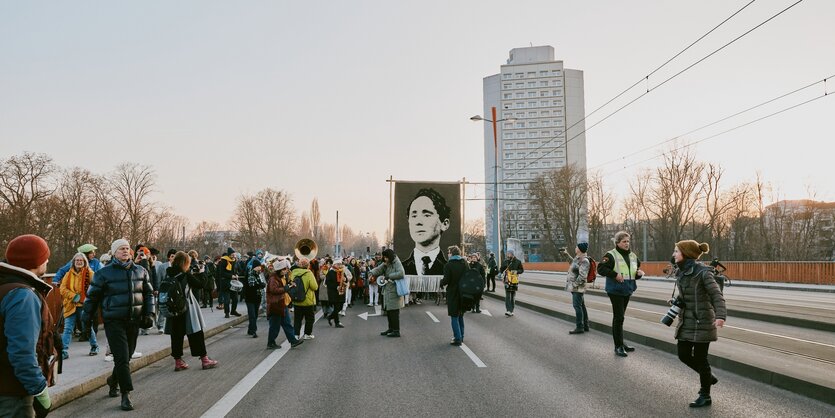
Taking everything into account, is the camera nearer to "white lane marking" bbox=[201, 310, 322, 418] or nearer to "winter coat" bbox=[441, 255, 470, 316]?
"winter coat" bbox=[441, 255, 470, 316]

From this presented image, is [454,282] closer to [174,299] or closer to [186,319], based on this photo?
[186,319]

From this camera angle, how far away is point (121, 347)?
21.2ft

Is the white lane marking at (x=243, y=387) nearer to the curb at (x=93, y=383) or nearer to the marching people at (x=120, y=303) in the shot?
the marching people at (x=120, y=303)

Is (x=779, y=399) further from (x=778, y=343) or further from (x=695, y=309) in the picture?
(x=778, y=343)

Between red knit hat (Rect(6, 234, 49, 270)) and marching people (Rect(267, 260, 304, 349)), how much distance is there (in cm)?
716

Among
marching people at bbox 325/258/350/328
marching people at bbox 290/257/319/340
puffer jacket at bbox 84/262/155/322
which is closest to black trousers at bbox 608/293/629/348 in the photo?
marching people at bbox 290/257/319/340

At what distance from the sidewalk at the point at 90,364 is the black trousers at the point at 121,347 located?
0.62 m

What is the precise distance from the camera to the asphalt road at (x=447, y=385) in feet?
19.4

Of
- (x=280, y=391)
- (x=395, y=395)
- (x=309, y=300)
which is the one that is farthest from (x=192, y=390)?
(x=309, y=300)

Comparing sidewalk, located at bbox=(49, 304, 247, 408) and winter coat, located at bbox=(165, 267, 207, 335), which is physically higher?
winter coat, located at bbox=(165, 267, 207, 335)

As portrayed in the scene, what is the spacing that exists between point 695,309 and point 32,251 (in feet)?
20.5

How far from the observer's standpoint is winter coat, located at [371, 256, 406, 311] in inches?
481

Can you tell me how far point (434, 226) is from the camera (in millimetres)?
19375

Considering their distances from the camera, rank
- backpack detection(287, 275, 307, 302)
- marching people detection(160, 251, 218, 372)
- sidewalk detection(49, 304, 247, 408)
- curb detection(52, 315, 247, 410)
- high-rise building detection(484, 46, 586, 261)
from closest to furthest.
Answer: curb detection(52, 315, 247, 410) → sidewalk detection(49, 304, 247, 408) → marching people detection(160, 251, 218, 372) → backpack detection(287, 275, 307, 302) → high-rise building detection(484, 46, 586, 261)
